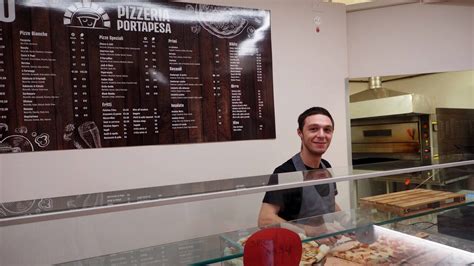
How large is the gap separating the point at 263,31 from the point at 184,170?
3.82ft

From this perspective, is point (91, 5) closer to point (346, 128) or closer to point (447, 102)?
Answer: point (346, 128)

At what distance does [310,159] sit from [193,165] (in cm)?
89

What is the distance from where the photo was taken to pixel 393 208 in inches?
49.9

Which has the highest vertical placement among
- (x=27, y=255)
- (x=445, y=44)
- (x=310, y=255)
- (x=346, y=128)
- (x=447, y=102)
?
(x=445, y=44)

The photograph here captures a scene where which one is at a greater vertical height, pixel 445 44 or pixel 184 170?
pixel 445 44

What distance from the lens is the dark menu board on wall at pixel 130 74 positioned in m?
1.96

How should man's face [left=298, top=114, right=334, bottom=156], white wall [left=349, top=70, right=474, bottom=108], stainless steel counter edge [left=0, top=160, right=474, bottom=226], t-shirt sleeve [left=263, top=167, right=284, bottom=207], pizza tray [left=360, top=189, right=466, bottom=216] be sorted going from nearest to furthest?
stainless steel counter edge [left=0, top=160, right=474, bottom=226]
t-shirt sleeve [left=263, top=167, right=284, bottom=207]
pizza tray [left=360, top=189, right=466, bottom=216]
man's face [left=298, top=114, right=334, bottom=156]
white wall [left=349, top=70, right=474, bottom=108]

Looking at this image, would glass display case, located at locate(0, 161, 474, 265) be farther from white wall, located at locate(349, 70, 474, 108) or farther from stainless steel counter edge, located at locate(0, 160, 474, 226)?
white wall, located at locate(349, 70, 474, 108)

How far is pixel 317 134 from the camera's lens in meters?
1.79

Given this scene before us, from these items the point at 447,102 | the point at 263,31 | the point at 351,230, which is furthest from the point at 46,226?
the point at 447,102

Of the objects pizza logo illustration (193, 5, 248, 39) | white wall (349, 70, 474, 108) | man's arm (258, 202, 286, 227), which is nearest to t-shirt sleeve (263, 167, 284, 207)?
man's arm (258, 202, 286, 227)

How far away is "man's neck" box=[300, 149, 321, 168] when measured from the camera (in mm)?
1813

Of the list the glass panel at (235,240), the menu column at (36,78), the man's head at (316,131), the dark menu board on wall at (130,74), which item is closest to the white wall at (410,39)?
the dark menu board on wall at (130,74)

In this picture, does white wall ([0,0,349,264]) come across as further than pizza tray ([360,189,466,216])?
No
